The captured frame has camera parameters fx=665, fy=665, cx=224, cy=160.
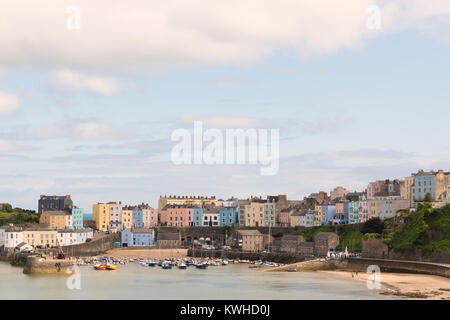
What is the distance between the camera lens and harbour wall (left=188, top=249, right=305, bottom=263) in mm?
79812

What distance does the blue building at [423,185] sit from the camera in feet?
281

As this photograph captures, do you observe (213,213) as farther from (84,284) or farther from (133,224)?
(84,284)

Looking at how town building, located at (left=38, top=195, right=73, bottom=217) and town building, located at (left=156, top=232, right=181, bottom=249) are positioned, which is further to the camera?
town building, located at (left=38, top=195, right=73, bottom=217)

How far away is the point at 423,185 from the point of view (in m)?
86.6

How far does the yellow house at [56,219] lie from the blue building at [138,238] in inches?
425

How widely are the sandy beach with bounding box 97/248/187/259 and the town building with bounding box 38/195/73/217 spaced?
2553 centimetres

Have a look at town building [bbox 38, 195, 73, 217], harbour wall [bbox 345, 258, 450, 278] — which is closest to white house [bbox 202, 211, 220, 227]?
town building [bbox 38, 195, 73, 217]

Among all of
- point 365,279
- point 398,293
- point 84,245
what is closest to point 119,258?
point 84,245

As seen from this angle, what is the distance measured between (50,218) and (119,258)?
2199cm

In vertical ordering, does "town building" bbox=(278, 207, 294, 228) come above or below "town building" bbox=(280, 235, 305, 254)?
above

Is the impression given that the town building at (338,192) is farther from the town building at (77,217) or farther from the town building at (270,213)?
the town building at (77,217)

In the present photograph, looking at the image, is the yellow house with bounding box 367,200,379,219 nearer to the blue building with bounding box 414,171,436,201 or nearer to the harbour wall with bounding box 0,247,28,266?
the blue building with bounding box 414,171,436,201

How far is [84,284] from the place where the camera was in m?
57.5

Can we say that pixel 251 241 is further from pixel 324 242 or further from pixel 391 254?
pixel 391 254
